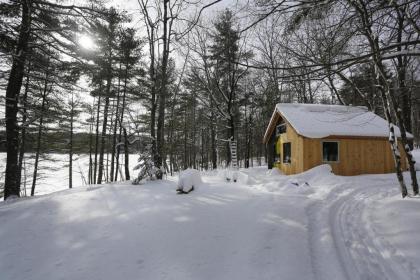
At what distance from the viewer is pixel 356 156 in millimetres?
13016

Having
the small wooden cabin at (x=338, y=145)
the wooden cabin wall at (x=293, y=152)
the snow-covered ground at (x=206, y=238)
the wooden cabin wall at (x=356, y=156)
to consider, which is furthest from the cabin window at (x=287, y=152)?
the snow-covered ground at (x=206, y=238)

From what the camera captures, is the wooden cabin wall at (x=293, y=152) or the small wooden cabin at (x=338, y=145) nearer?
the small wooden cabin at (x=338, y=145)

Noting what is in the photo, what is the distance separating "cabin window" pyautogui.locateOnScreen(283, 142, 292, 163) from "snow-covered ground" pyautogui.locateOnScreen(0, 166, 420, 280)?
7753mm

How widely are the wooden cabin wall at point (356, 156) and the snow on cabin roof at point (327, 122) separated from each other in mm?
398

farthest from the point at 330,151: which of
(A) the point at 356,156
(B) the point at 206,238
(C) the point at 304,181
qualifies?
(B) the point at 206,238

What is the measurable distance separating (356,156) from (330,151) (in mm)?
1485

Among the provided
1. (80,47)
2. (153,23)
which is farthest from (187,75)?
(80,47)

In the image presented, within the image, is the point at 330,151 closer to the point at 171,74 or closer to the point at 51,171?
the point at 171,74

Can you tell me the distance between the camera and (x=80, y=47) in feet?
20.7

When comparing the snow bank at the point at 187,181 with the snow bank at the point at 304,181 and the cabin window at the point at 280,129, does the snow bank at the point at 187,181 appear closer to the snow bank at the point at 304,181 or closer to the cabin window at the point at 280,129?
the snow bank at the point at 304,181

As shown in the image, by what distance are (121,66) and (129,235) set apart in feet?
51.5

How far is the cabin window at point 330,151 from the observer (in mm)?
12914

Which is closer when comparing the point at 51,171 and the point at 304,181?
the point at 304,181

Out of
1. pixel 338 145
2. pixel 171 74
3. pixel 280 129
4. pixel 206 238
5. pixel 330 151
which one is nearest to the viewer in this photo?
pixel 206 238
